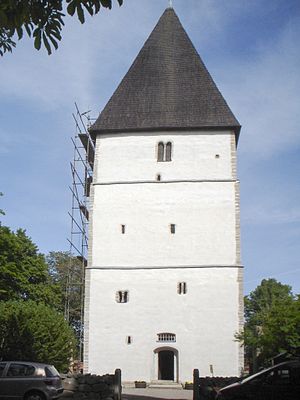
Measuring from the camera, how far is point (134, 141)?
31312 millimetres

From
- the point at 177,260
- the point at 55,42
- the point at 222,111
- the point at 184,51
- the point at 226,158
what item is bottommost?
the point at 55,42

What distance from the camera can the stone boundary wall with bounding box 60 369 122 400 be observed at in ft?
55.4

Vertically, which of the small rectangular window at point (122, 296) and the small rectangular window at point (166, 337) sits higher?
the small rectangular window at point (122, 296)

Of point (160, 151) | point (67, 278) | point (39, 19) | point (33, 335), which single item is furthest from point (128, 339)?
point (39, 19)

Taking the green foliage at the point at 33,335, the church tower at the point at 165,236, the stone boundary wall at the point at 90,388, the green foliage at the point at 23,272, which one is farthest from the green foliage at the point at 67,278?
the stone boundary wall at the point at 90,388

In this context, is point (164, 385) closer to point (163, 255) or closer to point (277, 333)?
point (163, 255)

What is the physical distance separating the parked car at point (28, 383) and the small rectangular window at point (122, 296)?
13.6m

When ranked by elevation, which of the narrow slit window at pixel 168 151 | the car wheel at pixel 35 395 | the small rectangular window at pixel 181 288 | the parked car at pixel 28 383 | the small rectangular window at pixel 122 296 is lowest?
the car wheel at pixel 35 395

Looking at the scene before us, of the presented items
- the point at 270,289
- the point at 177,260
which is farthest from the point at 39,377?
the point at 270,289

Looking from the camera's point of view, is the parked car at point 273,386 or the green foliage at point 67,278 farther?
the green foliage at point 67,278

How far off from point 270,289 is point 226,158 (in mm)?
38688

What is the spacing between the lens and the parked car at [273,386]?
1177cm

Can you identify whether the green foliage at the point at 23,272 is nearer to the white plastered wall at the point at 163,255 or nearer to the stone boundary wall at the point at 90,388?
the white plastered wall at the point at 163,255

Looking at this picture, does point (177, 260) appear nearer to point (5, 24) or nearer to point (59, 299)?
point (59, 299)
